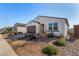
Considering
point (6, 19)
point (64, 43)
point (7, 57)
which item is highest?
point (6, 19)

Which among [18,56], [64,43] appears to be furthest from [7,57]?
[64,43]

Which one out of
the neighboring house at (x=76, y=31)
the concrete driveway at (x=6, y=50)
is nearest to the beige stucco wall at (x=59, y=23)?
the neighboring house at (x=76, y=31)

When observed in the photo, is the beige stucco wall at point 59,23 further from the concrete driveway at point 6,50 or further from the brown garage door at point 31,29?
the concrete driveway at point 6,50

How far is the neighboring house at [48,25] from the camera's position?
2.47 m

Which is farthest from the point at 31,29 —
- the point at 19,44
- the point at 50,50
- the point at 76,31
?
the point at 76,31

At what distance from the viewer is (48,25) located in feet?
8.22

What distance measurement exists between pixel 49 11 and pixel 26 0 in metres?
0.33

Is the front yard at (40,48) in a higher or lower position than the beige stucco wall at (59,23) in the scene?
lower

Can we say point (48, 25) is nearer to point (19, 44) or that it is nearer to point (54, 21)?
point (54, 21)

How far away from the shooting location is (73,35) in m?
2.44

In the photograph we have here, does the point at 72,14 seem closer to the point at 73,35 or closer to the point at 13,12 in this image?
the point at 73,35

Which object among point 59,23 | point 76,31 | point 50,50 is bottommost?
point 50,50

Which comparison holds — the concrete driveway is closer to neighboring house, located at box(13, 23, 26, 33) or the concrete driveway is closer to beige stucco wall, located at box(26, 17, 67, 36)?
neighboring house, located at box(13, 23, 26, 33)

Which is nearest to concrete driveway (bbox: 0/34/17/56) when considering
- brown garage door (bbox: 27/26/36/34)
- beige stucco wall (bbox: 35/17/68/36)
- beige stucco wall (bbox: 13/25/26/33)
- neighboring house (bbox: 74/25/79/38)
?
beige stucco wall (bbox: 13/25/26/33)
